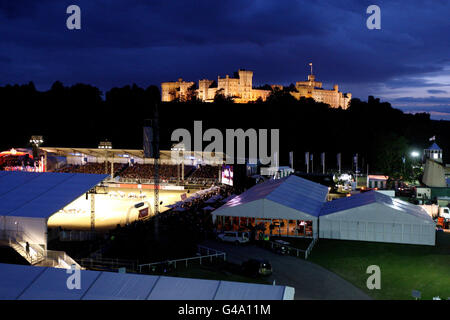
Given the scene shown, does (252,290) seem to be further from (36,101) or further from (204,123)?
(36,101)

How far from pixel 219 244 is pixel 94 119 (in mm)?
80195

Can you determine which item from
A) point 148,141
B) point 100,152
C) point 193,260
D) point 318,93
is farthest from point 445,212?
point 318,93

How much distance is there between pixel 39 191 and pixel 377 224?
55.7 ft

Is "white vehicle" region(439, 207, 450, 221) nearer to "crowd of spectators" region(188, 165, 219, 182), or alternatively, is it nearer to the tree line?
"crowd of spectators" region(188, 165, 219, 182)

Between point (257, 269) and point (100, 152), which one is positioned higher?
point (100, 152)

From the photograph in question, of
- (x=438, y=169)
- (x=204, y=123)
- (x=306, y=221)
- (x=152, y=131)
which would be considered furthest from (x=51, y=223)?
(x=204, y=123)

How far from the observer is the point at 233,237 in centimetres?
1992

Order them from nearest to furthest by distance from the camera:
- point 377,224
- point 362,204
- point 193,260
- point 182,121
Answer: point 193,260 → point 377,224 → point 362,204 → point 182,121

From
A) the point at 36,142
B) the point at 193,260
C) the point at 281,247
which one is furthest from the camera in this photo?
the point at 36,142

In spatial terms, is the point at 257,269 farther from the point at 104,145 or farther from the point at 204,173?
the point at 104,145

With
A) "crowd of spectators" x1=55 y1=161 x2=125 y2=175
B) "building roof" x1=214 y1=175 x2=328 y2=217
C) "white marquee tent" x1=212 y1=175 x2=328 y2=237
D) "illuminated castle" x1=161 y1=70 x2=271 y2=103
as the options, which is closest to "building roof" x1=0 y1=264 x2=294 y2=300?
"white marquee tent" x1=212 y1=175 x2=328 y2=237

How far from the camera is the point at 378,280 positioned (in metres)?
14.5

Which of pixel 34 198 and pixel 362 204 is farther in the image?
pixel 362 204

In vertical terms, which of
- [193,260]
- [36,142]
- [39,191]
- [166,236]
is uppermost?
[36,142]
